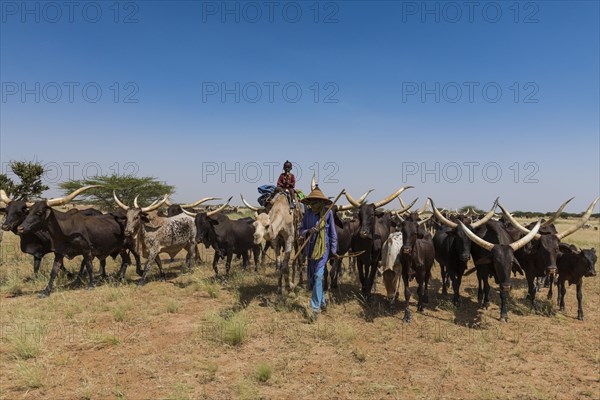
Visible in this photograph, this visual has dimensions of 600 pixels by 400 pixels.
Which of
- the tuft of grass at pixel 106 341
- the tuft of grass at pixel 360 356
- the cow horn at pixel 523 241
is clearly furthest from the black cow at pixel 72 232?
the cow horn at pixel 523 241

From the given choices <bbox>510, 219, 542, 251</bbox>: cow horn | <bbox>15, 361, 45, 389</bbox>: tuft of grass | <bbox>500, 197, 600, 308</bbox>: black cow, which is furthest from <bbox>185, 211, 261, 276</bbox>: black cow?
<bbox>500, 197, 600, 308</bbox>: black cow

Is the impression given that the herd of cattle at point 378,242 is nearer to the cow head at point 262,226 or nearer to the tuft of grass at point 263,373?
the cow head at point 262,226

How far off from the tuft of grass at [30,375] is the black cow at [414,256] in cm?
564

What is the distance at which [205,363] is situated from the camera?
15.2ft

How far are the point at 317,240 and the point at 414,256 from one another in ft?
6.71

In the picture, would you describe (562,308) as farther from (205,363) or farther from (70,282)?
(70,282)

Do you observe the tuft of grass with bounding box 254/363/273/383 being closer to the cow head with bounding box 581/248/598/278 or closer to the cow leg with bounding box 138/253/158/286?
the cow leg with bounding box 138/253/158/286

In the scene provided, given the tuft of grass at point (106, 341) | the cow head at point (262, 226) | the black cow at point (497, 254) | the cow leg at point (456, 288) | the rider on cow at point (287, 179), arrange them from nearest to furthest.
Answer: the tuft of grass at point (106, 341), the black cow at point (497, 254), the cow head at point (262, 226), the cow leg at point (456, 288), the rider on cow at point (287, 179)

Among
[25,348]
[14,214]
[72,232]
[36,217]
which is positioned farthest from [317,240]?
[14,214]

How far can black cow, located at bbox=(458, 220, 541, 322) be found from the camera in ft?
21.0

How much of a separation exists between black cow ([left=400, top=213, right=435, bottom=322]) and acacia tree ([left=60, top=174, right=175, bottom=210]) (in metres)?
28.2

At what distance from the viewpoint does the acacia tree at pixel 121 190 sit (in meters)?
31.2

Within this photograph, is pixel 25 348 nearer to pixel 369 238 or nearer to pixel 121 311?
pixel 121 311

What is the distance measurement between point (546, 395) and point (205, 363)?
420cm
